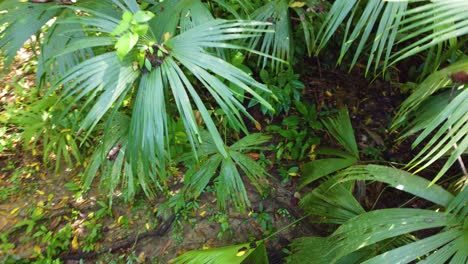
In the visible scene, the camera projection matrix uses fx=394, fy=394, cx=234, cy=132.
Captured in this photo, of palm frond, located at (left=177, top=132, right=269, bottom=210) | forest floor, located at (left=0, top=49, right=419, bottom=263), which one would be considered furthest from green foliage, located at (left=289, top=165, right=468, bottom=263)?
forest floor, located at (left=0, top=49, right=419, bottom=263)

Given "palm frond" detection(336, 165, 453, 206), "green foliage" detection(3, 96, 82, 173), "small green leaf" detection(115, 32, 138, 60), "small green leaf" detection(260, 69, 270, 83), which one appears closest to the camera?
"small green leaf" detection(115, 32, 138, 60)

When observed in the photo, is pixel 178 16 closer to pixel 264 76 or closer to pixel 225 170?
pixel 225 170

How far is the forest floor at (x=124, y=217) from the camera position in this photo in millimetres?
2439

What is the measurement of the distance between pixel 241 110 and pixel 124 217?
1.35 meters

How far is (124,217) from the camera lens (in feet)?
8.34

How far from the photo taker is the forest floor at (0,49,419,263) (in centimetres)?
244

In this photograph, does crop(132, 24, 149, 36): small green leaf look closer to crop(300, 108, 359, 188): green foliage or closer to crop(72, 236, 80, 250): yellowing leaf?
crop(300, 108, 359, 188): green foliage

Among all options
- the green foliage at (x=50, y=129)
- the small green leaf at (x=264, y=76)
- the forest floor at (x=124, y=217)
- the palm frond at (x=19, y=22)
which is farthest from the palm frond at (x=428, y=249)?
the green foliage at (x=50, y=129)

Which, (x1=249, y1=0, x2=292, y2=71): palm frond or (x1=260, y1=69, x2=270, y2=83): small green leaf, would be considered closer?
(x1=249, y1=0, x2=292, y2=71): palm frond

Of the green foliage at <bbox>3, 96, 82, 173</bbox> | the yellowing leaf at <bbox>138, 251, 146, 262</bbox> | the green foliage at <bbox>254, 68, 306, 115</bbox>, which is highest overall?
the green foliage at <bbox>3, 96, 82, 173</bbox>

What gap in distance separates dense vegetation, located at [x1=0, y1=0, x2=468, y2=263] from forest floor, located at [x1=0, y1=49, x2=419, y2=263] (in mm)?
33

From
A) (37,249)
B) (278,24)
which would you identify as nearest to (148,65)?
(278,24)

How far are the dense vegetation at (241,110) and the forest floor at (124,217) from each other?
3cm

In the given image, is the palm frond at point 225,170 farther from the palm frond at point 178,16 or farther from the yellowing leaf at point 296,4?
→ the yellowing leaf at point 296,4
